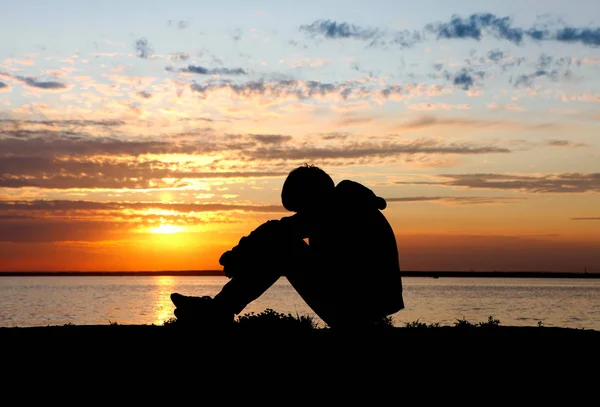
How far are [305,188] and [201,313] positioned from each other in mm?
1429

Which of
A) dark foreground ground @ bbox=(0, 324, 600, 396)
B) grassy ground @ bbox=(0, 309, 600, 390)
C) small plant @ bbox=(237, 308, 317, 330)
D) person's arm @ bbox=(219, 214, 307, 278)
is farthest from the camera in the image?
small plant @ bbox=(237, 308, 317, 330)

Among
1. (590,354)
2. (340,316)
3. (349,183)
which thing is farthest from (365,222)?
(590,354)

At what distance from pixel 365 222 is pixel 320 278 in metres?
0.64

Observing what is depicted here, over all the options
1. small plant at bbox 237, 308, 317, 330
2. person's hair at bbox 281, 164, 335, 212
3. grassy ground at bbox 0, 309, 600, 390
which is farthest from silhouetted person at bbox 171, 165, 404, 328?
small plant at bbox 237, 308, 317, 330

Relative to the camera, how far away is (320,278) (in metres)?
6.73

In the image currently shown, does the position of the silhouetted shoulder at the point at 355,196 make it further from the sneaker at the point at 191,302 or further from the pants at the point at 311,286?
the sneaker at the point at 191,302

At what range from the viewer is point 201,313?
6.69 metres

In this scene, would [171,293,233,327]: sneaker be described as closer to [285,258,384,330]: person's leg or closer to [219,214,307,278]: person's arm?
[219,214,307,278]: person's arm

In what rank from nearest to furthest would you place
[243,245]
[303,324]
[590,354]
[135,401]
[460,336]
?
[135,401], [243,245], [590,354], [460,336], [303,324]

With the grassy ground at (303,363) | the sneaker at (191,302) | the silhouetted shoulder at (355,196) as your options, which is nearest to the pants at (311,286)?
the sneaker at (191,302)

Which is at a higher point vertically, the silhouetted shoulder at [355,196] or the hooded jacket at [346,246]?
the silhouetted shoulder at [355,196]

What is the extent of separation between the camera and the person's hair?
21.4 ft

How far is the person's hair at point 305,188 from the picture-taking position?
6.52m

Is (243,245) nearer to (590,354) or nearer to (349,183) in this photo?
(349,183)
